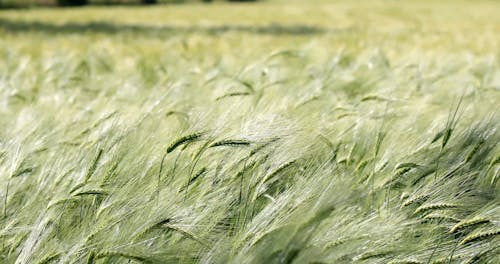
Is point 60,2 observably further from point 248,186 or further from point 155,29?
point 248,186

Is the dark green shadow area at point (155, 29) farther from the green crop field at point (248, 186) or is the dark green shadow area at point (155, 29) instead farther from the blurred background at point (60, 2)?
the blurred background at point (60, 2)

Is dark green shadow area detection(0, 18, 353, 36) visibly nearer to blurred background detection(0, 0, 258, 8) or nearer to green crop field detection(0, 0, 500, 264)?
green crop field detection(0, 0, 500, 264)

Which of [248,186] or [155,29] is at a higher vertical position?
[248,186]

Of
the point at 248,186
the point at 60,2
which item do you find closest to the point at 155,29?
the point at 248,186

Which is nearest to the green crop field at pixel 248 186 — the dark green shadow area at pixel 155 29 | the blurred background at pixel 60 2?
the dark green shadow area at pixel 155 29

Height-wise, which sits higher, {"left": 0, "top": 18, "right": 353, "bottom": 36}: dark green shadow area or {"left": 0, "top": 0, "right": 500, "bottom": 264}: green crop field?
{"left": 0, "top": 0, "right": 500, "bottom": 264}: green crop field

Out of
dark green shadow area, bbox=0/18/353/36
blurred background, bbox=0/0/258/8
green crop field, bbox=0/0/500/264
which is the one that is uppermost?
green crop field, bbox=0/0/500/264

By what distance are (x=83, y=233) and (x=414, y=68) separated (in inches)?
103

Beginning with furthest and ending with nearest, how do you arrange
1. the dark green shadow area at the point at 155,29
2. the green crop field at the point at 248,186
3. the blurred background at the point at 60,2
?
the blurred background at the point at 60,2 → the dark green shadow area at the point at 155,29 → the green crop field at the point at 248,186

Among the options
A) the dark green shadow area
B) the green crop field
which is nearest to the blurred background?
the dark green shadow area

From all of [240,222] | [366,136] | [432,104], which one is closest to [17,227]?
[240,222]

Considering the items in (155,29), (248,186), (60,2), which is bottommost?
(60,2)

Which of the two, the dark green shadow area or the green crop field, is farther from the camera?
the dark green shadow area

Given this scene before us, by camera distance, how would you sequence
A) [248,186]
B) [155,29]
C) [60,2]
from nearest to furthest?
[248,186] → [155,29] → [60,2]
